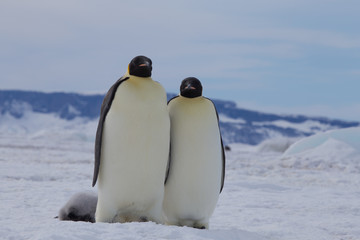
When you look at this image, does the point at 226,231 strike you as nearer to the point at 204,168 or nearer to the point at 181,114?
the point at 204,168

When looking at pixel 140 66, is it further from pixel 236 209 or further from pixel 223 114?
pixel 223 114

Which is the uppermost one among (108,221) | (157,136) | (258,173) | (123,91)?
(123,91)

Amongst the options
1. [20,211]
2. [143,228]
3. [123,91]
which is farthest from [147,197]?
[20,211]

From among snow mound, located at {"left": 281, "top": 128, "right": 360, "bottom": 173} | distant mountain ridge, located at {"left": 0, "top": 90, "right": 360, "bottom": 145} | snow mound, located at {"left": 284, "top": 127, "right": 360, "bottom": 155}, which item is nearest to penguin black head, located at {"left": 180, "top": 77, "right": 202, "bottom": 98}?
snow mound, located at {"left": 281, "top": 128, "right": 360, "bottom": 173}

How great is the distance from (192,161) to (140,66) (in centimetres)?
79

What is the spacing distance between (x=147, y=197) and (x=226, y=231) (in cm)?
62

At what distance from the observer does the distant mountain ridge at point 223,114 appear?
90.2 meters

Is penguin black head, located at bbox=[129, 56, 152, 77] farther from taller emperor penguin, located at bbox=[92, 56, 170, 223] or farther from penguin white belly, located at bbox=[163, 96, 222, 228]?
penguin white belly, located at bbox=[163, 96, 222, 228]

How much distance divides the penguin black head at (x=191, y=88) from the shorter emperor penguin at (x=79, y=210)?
1.45m

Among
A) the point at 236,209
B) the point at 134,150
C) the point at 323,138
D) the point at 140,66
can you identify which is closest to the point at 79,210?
the point at 134,150

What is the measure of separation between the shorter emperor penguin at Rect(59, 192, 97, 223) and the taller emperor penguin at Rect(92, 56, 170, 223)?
827 millimetres

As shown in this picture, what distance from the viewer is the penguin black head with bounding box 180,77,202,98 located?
12.5 ft

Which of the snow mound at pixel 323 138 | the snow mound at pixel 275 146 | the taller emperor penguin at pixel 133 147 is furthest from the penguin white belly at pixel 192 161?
the snow mound at pixel 275 146

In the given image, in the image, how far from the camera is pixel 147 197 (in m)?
3.71
